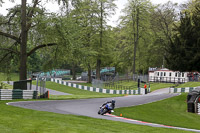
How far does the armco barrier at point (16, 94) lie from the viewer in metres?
21.4

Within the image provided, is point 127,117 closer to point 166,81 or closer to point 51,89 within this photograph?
point 51,89

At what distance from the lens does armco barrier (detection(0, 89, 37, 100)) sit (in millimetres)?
21375

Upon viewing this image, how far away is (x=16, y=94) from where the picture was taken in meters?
22.1

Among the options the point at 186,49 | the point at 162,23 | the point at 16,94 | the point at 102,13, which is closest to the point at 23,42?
the point at 16,94

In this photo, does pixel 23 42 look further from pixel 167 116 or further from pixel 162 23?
pixel 162 23

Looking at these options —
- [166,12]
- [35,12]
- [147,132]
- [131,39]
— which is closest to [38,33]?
[35,12]

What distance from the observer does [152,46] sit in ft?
214

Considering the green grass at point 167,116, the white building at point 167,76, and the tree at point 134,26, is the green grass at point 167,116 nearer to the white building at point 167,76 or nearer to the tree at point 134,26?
the white building at point 167,76

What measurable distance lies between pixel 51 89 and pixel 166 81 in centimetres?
2062

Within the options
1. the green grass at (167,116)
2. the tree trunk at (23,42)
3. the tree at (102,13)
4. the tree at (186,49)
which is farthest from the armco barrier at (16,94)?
the tree at (102,13)

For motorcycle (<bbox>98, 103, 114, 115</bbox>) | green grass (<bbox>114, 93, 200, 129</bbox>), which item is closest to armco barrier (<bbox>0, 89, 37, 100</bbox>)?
green grass (<bbox>114, 93, 200, 129</bbox>)

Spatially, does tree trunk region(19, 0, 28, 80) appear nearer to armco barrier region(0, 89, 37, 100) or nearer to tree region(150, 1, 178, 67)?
armco barrier region(0, 89, 37, 100)

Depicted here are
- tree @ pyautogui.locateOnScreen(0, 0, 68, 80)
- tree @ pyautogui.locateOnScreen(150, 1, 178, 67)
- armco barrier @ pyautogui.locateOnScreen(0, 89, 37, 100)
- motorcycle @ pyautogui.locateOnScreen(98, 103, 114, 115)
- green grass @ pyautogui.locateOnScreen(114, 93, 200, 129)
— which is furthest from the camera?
tree @ pyautogui.locateOnScreen(150, 1, 178, 67)

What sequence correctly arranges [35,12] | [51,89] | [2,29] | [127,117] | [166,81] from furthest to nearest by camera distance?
[166,81] < [51,89] < [2,29] < [35,12] < [127,117]
